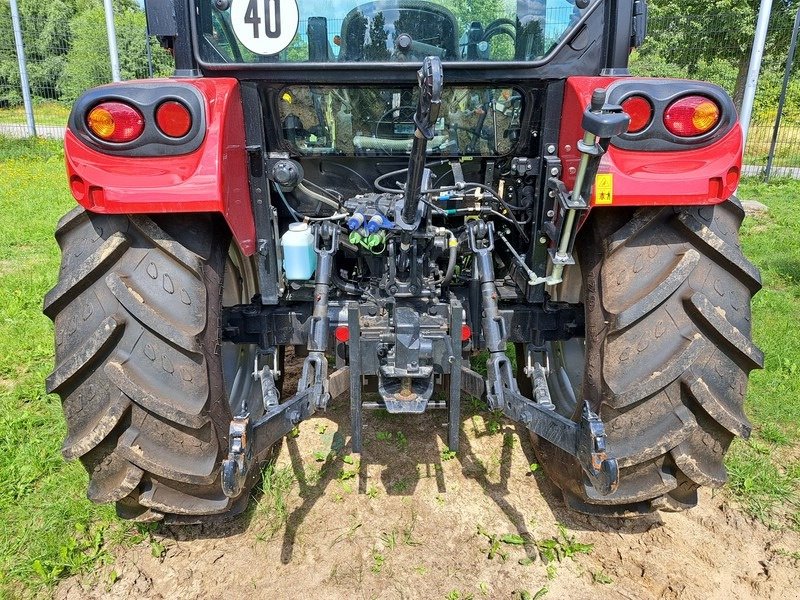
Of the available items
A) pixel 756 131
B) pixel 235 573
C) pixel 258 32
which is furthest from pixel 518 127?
pixel 756 131

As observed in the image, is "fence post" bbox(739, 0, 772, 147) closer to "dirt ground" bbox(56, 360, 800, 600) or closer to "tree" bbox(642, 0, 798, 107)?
"tree" bbox(642, 0, 798, 107)

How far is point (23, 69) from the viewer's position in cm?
1250

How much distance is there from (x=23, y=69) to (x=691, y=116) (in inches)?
549

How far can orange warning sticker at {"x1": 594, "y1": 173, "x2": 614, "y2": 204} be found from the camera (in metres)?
1.98

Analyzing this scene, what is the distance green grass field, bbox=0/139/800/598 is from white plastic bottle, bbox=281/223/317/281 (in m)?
1.20

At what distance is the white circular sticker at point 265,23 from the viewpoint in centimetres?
230

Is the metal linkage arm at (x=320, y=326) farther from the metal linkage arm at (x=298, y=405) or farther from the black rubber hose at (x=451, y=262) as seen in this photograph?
the black rubber hose at (x=451, y=262)

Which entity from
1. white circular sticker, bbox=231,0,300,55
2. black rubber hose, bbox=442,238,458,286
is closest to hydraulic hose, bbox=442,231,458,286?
black rubber hose, bbox=442,238,458,286

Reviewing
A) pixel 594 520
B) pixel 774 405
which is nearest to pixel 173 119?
pixel 594 520

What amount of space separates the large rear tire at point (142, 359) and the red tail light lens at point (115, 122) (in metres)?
0.26

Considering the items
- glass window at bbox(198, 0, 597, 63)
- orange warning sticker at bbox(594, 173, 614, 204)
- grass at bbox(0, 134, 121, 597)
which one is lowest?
grass at bbox(0, 134, 121, 597)

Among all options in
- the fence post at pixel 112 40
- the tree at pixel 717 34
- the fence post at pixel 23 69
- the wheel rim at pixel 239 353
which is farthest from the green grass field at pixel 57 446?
the fence post at pixel 23 69

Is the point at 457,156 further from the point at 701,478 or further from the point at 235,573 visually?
the point at 235,573

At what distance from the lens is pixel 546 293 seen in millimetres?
2629
